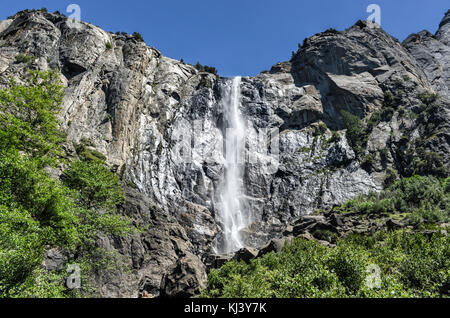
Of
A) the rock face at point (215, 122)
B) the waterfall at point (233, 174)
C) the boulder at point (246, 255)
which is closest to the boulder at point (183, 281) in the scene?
the boulder at point (246, 255)

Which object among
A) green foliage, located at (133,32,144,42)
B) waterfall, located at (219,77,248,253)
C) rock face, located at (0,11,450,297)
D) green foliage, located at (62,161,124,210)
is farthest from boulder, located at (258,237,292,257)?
green foliage, located at (133,32,144,42)

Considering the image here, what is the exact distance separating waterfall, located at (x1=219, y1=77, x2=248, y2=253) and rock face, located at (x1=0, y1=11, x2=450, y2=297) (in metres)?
1.80

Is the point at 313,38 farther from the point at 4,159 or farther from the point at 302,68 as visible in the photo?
the point at 4,159

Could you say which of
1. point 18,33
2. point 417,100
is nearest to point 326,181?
point 417,100

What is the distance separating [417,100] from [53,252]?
95.1 m

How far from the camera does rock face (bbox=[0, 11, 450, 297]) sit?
65.4 m

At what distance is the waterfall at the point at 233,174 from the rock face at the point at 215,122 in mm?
1802

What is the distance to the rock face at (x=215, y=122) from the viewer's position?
215 ft

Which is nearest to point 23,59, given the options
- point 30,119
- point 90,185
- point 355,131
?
point 30,119

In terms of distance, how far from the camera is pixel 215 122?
85438mm

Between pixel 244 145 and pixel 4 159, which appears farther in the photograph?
pixel 244 145

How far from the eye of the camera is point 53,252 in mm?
31188

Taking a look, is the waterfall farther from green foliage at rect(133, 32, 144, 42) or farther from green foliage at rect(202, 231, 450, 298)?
green foliage at rect(202, 231, 450, 298)

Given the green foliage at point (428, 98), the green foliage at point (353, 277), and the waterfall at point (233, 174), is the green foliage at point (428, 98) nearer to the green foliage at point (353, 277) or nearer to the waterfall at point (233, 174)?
the waterfall at point (233, 174)
